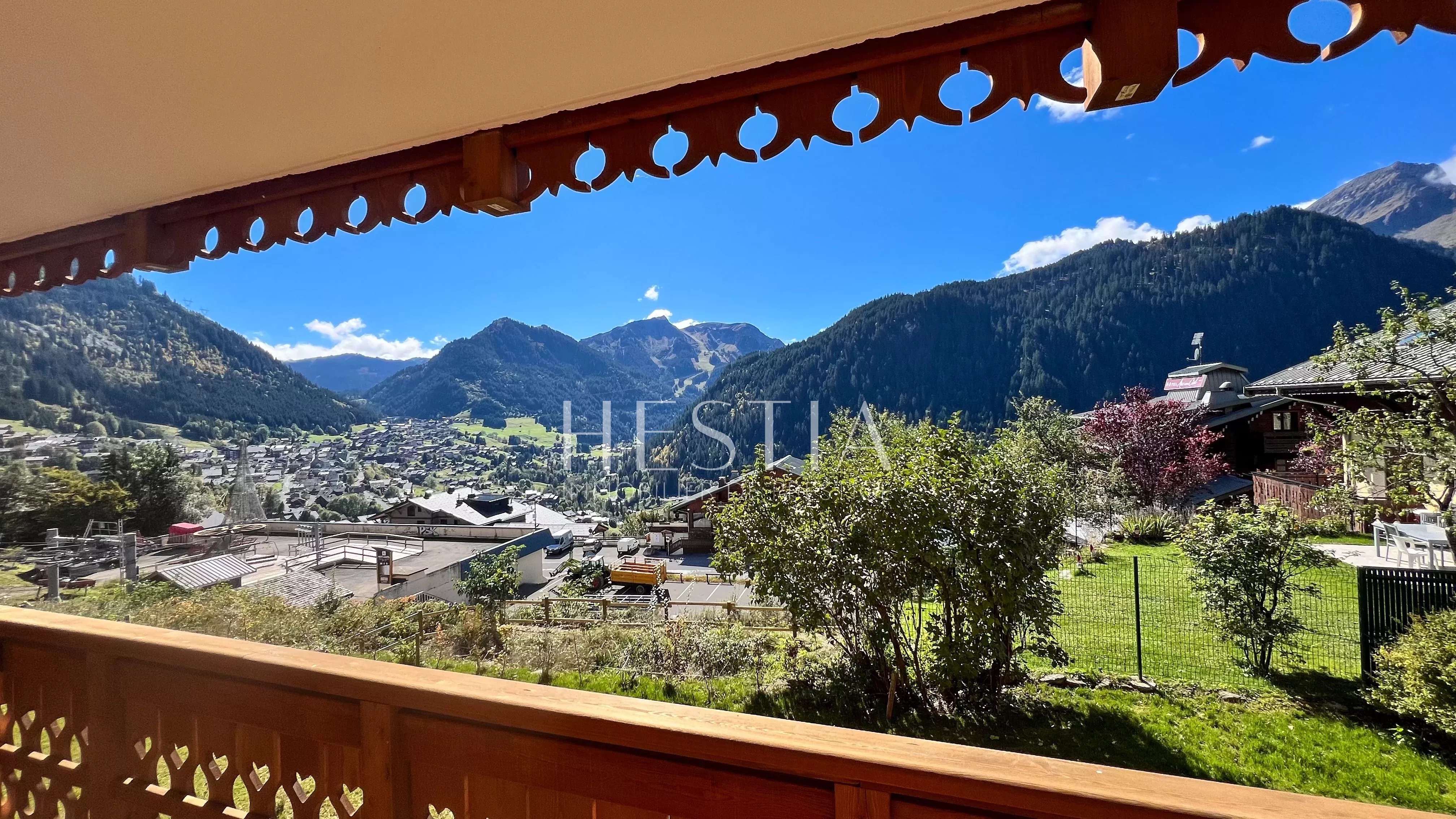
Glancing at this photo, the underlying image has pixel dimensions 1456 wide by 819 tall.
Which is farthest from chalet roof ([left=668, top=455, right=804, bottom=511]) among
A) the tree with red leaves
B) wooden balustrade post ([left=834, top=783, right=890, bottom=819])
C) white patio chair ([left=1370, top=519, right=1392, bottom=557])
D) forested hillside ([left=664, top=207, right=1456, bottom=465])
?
forested hillside ([left=664, top=207, right=1456, bottom=465])

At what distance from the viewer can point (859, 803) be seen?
25.2 inches

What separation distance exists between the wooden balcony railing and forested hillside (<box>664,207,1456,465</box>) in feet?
102

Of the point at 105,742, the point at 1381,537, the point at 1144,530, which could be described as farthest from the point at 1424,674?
the point at 1144,530

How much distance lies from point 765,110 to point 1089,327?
43043 mm

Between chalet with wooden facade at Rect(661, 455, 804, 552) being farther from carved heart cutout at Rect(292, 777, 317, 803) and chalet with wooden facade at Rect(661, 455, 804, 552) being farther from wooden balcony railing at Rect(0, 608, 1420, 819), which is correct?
carved heart cutout at Rect(292, 777, 317, 803)

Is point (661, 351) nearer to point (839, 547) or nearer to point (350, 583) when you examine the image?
point (350, 583)

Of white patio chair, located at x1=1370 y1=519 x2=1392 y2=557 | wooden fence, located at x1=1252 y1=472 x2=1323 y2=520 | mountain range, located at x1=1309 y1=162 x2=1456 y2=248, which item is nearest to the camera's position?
white patio chair, located at x1=1370 y1=519 x2=1392 y2=557

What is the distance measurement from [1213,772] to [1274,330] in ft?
145

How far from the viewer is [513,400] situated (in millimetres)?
49469

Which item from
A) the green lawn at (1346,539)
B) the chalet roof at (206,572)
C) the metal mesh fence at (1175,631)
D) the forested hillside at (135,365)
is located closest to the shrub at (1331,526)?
the green lawn at (1346,539)

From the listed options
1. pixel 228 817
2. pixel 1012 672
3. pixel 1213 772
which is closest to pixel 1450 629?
pixel 1213 772

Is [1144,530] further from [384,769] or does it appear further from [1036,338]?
[1036,338]

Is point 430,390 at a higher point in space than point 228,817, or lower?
higher

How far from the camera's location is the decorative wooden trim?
0.80 meters
